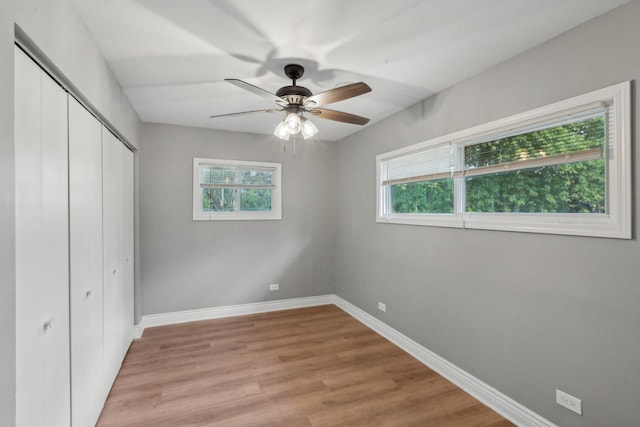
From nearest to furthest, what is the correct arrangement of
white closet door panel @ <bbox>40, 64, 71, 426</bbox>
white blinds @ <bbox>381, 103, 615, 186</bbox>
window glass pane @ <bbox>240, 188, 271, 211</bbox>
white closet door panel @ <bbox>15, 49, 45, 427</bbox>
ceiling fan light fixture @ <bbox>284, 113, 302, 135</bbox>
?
white closet door panel @ <bbox>15, 49, 45, 427</bbox>
white closet door panel @ <bbox>40, 64, 71, 426</bbox>
white blinds @ <bbox>381, 103, 615, 186</bbox>
ceiling fan light fixture @ <bbox>284, 113, 302, 135</bbox>
window glass pane @ <bbox>240, 188, 271, 211</bbox>

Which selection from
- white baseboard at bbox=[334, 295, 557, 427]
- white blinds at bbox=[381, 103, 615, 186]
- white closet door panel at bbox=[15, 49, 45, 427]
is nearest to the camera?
white closet door panel at bbox=[15, 49, 45, 427]

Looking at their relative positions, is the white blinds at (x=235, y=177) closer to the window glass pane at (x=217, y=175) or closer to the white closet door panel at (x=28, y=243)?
the window glass pane at (x=217, y=175)

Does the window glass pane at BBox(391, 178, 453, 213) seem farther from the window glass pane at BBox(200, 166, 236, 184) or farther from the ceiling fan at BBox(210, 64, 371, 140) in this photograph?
the window glass pane at BBox(200, 166, 236, 184)

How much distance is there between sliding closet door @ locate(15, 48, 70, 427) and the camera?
43.3 inches

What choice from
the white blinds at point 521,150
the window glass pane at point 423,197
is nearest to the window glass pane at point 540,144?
the white blinds at point 521,150

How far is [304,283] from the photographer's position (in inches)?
171

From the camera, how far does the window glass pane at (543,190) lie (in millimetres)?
1714

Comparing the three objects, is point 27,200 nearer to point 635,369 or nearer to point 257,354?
point 257,354

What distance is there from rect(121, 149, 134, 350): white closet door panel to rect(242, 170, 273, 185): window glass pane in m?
1.36

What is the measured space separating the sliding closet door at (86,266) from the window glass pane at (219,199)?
1829 mm

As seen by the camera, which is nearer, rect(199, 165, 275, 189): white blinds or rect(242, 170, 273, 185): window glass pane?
rect(199, 165, 275, 189): white blinds

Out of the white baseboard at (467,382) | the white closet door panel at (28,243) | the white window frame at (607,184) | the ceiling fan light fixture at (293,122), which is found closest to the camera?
the white closet door panel at (28,243)

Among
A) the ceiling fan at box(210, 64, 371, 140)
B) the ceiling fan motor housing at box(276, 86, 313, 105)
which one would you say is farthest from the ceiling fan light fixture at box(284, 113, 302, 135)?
the ceiling fan motor housing at box(276, 86, 313, 105)

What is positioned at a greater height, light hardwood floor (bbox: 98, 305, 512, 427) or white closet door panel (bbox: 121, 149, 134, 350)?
white closet door panel (bbox: 121, 149, 134, 350)
